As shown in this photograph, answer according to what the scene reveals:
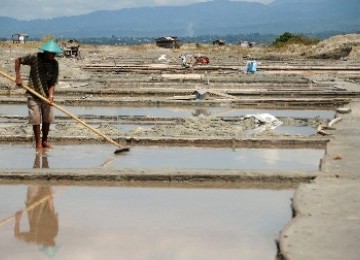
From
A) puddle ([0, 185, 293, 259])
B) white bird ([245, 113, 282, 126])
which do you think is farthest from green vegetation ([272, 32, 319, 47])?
puddle ([0, 185, 293, 259])

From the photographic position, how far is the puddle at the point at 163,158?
252 inches

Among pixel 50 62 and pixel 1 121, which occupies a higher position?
pixel 50 62

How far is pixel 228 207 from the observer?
480 centimetres

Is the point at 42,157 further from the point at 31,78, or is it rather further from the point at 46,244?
the point at 46,244

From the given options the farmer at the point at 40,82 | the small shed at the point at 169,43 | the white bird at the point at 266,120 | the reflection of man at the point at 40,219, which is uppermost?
the farmer at the point at 40,82

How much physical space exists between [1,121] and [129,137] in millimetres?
2916

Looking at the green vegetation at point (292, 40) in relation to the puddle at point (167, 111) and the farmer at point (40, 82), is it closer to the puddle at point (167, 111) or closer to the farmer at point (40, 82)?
the puddle at point (167, 111)

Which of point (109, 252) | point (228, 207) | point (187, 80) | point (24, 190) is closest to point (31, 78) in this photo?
point (24, 190)

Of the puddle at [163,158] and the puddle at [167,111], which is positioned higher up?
the puddle at [163,158]

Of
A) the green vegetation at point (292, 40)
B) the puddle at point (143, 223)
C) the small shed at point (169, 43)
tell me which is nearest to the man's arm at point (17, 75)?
the puddle at point (143, 223)

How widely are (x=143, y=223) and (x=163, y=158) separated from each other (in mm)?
2424

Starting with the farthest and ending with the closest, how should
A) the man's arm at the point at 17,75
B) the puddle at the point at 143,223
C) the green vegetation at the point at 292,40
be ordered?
1. the green vegetation at the point at 292,40
2. the man's arm at the point at 17,75
3. the puddle at the point at 143,223

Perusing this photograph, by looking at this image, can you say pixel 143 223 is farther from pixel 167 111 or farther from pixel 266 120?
pixel 167 111

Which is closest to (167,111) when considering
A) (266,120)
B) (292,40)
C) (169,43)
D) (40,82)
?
(266,120)
